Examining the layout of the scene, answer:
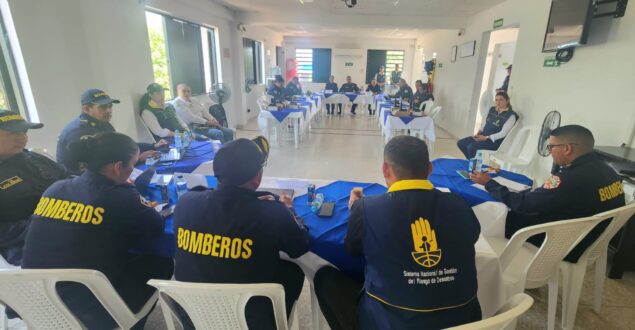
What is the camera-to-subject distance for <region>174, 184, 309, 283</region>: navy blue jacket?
108cm

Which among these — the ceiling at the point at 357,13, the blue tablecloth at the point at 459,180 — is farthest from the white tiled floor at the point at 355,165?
the ceiling at the point at 357,13

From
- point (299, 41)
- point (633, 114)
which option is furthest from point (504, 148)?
point (299, 41)

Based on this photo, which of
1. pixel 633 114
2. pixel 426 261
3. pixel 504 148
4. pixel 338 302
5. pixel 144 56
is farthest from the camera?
pixel 504 148

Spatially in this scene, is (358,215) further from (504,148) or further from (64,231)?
(504,148)

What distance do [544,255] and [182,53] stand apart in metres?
5.61

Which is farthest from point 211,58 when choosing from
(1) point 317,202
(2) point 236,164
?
(2) point 236,164

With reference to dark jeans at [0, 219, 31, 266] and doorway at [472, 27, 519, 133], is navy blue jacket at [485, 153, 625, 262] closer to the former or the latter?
dark jeans at [0, 219, 31, 266]

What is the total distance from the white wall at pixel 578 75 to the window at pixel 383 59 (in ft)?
23.2

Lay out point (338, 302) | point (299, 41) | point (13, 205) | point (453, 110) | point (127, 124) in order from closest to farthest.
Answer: point (338, 302)
point (13, 205)
point (127, 124)
point (453, 110)
point (299, 41)

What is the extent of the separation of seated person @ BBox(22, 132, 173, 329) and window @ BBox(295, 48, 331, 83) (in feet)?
42.1

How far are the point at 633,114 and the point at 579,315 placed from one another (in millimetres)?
1865

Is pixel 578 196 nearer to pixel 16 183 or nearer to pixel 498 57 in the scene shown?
pixel 16 183

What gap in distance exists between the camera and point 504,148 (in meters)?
3.99

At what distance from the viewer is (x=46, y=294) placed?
3.47 ft
